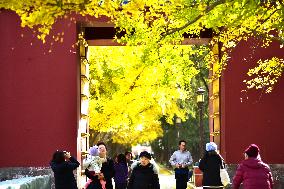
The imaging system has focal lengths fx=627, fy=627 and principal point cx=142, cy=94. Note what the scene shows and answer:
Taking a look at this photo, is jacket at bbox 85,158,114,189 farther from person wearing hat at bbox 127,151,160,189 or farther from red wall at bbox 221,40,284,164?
red wall at bbox 221,40,284,164

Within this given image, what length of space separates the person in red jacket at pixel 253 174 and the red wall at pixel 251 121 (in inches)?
239

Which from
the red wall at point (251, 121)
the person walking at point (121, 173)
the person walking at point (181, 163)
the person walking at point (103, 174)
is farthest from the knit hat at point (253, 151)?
the person walking at point (181, 163)

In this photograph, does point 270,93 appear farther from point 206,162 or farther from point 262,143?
point 206,162

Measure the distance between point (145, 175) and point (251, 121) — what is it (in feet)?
22.4

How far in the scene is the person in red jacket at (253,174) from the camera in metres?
10.1

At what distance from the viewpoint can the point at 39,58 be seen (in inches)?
643

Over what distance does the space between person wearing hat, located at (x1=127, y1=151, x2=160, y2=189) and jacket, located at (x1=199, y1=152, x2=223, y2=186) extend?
201cm

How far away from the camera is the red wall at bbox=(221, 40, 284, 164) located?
16422 millimetres

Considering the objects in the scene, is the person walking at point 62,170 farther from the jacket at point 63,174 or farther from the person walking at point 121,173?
the person walking at point 121,173

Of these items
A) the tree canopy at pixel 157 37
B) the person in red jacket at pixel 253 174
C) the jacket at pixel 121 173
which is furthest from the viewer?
the jacket at pixel 121 173

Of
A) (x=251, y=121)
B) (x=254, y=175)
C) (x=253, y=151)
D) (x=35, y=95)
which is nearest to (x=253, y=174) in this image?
(x=254, y=175)

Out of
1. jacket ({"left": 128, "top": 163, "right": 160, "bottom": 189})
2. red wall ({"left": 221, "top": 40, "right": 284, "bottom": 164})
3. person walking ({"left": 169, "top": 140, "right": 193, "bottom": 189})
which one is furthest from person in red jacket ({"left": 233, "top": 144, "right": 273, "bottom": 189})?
person walking ({"left": 169, "top": 140, "right": 193, "bottom": 189})

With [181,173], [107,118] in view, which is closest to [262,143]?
[181,173]

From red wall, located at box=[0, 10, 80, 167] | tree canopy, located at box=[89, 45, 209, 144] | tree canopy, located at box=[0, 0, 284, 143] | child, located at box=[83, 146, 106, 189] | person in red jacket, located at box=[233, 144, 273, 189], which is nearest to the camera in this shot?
person in red jacket, located at box=[233, 144, 273, 189]
